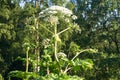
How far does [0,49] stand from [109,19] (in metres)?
9.88

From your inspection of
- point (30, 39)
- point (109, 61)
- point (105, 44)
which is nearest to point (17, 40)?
point (30, 39)

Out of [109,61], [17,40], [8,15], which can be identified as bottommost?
[109,61]

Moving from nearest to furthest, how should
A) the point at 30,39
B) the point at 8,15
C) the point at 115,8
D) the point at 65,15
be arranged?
the point at 65,15, the point at 30,39, the point at 8,15, the point at 115,8

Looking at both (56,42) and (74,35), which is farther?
(74,35)

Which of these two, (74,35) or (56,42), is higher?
(56,42)

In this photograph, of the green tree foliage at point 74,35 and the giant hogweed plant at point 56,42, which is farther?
the green tree foliage at point 74,35

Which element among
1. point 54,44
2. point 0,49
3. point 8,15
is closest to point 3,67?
point 0,49

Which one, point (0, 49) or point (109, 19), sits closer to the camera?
point (0, 49)

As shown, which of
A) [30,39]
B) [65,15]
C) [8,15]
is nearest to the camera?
[65,15]

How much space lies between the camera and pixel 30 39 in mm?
25828

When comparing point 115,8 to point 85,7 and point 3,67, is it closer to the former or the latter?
point 85,7

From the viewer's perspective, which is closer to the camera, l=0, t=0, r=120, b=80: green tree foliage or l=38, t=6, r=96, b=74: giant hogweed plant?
l=38, t=6, r=96, b=74: giant hogweed plant

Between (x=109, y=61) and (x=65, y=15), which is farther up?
(x=65, y=15)

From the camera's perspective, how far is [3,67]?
29.1 metres
